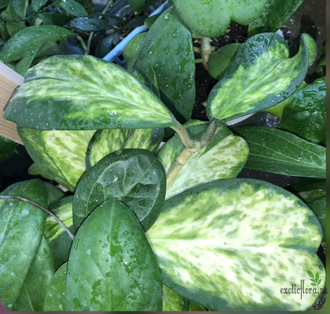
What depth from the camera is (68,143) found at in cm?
50

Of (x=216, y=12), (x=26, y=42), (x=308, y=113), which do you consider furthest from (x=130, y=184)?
(x=26, y=42)

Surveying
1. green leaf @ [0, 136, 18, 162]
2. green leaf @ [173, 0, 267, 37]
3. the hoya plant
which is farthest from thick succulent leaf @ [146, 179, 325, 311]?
green leaf @ [0, 136, 18, 162]

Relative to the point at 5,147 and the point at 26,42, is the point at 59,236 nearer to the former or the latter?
the point at 5,147

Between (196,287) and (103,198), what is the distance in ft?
0.60

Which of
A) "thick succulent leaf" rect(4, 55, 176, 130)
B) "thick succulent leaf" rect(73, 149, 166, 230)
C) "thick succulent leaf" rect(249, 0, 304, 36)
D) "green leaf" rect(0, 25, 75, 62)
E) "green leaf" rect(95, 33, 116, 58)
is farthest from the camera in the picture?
"green leaf" rect(95, 33, 116, 58)

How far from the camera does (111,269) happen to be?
349mm

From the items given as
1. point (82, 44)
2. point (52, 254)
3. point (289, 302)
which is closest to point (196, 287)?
point (289, 302)

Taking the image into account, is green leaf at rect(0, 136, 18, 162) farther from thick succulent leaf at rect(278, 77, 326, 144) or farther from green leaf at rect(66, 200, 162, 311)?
thick succulent leaf at rect(278, 77, 326, 144)

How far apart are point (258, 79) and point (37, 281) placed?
1.52 feet

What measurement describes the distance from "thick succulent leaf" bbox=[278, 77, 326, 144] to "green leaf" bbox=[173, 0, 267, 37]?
0.22 m

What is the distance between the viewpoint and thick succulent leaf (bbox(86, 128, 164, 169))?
1.55ft

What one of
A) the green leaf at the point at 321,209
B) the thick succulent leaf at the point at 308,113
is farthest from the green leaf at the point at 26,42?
the green leaf at the point at 321,209

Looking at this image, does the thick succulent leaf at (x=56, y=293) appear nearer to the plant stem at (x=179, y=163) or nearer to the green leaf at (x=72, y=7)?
the plant stem at (x=179, y=163)

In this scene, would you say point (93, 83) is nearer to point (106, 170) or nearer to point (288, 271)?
point (106, 170)
